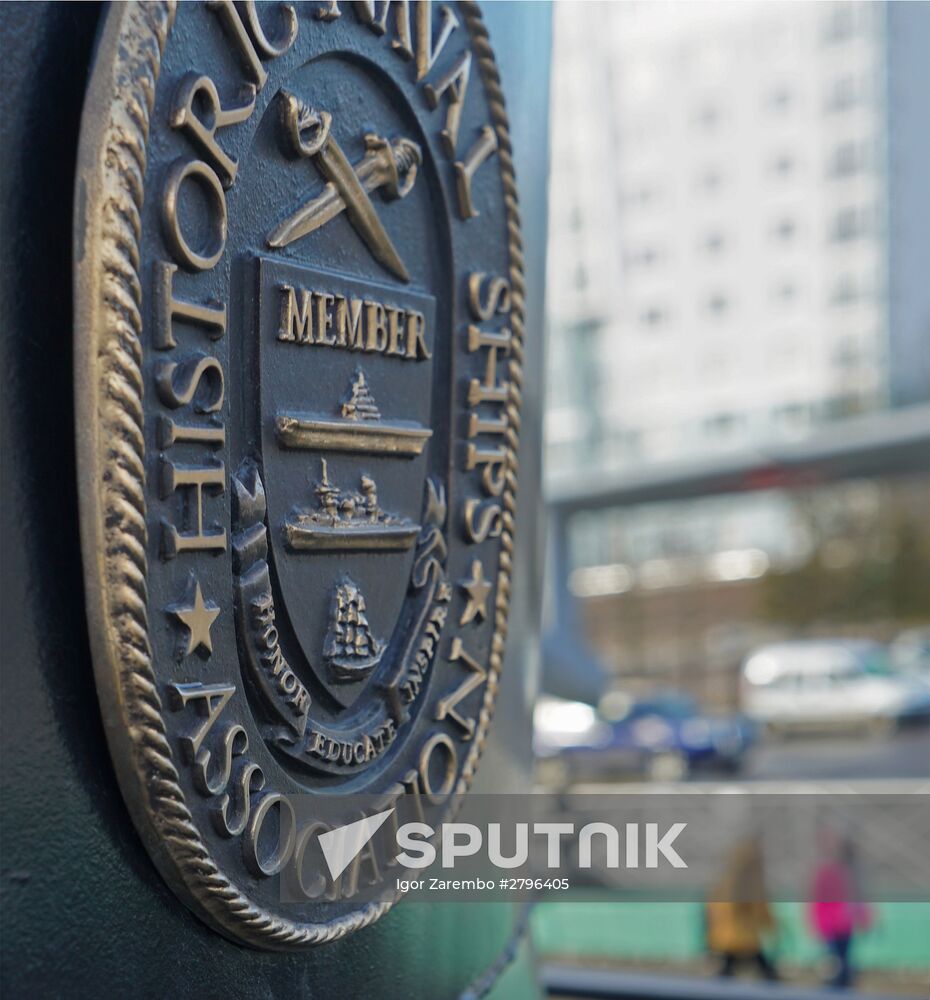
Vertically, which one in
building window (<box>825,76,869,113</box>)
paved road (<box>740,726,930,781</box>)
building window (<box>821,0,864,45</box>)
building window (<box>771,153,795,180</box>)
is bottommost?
paved road (<box>740,726,930,781</box>)

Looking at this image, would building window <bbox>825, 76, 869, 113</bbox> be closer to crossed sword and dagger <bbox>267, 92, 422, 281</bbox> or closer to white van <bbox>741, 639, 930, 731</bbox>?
white van <bbox>741, 639, 930, 731</bbox>

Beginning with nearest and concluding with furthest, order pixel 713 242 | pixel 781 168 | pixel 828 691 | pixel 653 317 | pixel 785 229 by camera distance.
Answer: pixel 828 691 < pixel 785 229 < pixel 781 168 < pixel 713 242 < pixel 653 317

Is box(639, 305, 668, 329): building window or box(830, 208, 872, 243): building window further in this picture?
box(639, 305, 668, 329): building window

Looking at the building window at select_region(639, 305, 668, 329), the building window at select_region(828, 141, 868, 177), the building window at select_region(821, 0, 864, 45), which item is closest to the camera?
the building window at select_region(821, 0, 864, 45)

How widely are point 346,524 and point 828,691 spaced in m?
22.9

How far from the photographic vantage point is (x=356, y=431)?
1.35m

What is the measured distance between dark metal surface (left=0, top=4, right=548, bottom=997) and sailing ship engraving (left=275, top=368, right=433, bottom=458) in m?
0.24

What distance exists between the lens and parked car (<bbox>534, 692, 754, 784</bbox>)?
17.9 m

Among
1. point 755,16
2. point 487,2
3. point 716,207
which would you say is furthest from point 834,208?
point 487,2

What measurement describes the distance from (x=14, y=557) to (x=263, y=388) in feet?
0.91

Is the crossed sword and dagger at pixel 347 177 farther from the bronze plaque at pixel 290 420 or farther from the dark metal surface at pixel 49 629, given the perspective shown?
the dark metal surface at pixel 49 629

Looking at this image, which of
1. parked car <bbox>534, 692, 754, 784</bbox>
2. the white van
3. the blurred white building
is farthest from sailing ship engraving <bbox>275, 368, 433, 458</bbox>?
the blurred white building

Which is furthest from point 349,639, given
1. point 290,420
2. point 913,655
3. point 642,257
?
point 642,257

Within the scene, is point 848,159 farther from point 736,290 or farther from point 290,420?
point 290,420
